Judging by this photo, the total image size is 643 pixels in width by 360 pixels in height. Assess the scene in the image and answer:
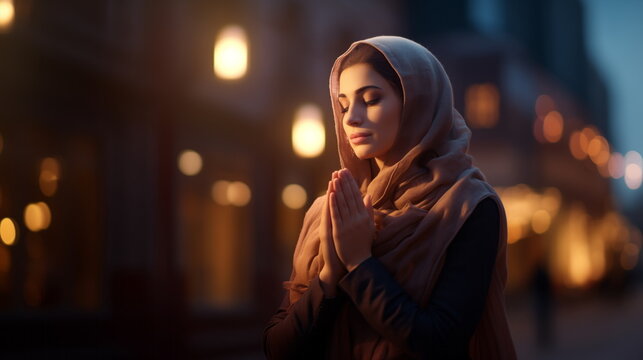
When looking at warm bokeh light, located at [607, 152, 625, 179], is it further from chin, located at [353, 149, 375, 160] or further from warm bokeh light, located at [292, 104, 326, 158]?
chin, located at [353, 149, 375, 160]

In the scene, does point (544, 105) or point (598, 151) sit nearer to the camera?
point (544, 105)

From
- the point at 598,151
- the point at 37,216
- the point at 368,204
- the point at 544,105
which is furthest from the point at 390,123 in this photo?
the point at 598,151

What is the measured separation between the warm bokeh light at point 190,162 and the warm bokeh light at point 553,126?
63.6 feet

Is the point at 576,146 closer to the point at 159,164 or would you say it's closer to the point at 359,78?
the point at 159,164

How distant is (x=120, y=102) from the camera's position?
1405 centimetres

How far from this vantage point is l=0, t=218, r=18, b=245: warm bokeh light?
39.2 ft

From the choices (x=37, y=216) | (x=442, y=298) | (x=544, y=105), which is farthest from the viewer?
(x=544, y=105)

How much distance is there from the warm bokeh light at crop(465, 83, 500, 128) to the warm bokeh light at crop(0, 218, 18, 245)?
66.7 feet

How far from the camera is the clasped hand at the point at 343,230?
2.17 meters

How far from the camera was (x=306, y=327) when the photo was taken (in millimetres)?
2232

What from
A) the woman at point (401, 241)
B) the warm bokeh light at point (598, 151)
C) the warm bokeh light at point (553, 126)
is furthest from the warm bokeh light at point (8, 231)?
the warm bokeh light at point (598, 151)

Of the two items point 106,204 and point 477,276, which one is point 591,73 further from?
point 477,276

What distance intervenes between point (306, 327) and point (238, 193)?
15891 mm

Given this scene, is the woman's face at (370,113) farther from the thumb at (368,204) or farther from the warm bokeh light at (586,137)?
the warm bokeh light at (586,137)
